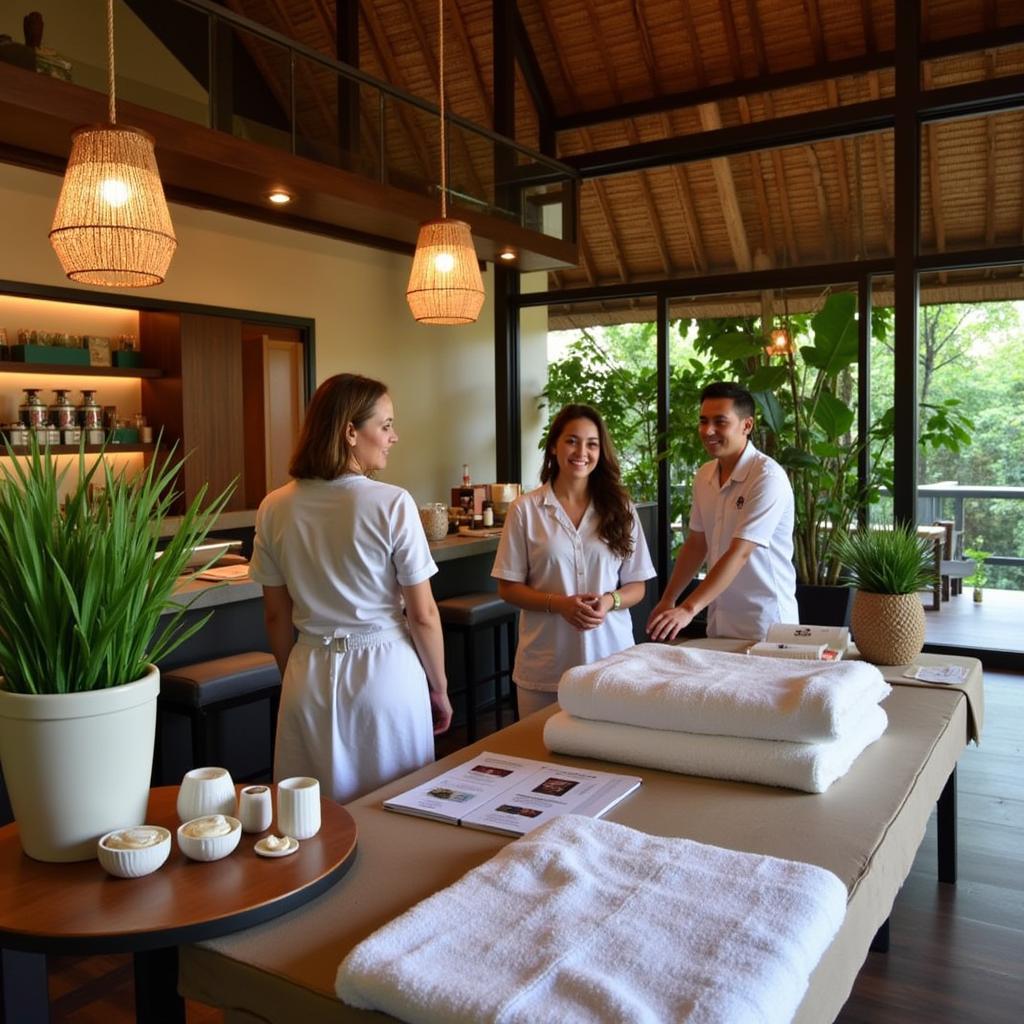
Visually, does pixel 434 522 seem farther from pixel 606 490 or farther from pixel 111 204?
pixel 111 204

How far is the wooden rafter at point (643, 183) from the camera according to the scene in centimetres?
688

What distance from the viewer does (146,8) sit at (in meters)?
4.76

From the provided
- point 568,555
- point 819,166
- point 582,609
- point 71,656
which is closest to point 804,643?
point 582,609

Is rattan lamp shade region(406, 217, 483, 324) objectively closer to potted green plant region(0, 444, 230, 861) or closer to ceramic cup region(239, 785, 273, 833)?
potted green plant region(0, 444, 230, 861)

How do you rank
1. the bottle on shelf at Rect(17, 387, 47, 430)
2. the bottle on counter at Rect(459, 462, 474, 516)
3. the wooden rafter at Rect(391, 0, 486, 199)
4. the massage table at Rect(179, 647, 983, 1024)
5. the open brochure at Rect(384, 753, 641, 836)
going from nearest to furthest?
1. the massage table at Rect(179, 647, 983, 1024)
2. the open brochure at Rect(384, 753, 641, 836)
3. the bottle on counter at Rect(459, 462, 474, 516)
4. the bottle on shelf at Rect(17, 387, 47, 430)
5. the wooden rafter at Rect(391, 0, 486, 199)

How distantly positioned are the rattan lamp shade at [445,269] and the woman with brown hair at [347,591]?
1.38 metres

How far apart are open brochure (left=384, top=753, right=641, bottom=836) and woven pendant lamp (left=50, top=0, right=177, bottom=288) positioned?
1.70 m

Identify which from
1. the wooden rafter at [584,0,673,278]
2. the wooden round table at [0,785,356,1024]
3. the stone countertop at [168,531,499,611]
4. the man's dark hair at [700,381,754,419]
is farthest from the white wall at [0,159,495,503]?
the wooden round table at [0,785,356,1024]

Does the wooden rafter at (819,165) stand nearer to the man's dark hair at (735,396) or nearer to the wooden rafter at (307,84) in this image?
the wooden rafter at (307,84)

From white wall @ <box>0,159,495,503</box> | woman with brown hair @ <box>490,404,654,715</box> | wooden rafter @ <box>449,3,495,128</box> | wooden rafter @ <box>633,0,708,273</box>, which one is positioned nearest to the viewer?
woman with brown hair @ <box>490,404,654,715</box>

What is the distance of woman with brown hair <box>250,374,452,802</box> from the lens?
7.48 ft

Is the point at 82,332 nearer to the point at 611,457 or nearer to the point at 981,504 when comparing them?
the point at 611,457

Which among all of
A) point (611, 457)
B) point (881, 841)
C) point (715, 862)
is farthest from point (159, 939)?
point (611, 457)

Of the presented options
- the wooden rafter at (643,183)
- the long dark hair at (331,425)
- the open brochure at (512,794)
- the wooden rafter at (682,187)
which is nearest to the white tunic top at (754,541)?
the long dark hair at (331,425)
